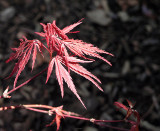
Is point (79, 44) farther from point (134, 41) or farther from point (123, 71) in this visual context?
point (134, 41)

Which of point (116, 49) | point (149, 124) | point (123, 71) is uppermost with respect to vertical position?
point (116, 49)

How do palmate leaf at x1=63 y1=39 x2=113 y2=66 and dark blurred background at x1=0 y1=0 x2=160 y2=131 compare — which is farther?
dark blurred background at x1=0 y1=0 x2=160 y2=131

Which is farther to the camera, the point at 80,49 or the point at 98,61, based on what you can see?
the point at 98,61

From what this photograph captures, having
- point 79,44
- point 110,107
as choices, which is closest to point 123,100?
point 110,107

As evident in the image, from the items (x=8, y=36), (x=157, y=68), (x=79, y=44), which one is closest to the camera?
(x=79, y=44)

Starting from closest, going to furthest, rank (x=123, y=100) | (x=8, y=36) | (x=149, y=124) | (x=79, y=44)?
(x=79, y=44), (x=149, y=124), (x=123, y=100), (x=8, y=36)

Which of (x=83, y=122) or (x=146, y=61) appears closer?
(x=83, y=122)

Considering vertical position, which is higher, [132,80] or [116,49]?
[116,49]

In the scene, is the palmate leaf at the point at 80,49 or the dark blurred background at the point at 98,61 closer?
the palmate leaf at the point at 80,49
